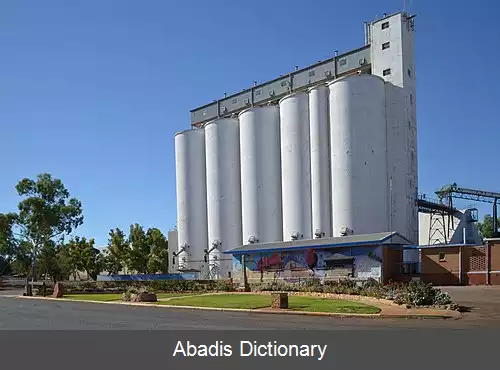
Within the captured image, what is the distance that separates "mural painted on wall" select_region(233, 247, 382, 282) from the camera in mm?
44062

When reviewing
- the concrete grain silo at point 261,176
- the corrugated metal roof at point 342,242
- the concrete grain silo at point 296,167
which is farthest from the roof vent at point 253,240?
the corrugated metal roof at point 342,242

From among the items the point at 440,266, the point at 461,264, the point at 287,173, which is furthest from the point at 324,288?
the point at 287,173

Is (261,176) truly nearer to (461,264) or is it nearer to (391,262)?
(391,262)

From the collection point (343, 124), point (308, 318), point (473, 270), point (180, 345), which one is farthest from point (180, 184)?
point (180, 345)

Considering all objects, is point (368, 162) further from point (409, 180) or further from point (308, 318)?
point (308, 318)

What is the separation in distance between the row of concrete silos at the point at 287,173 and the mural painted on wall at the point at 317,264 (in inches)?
368

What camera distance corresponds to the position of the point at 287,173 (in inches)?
2608

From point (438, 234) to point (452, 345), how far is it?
223 feet

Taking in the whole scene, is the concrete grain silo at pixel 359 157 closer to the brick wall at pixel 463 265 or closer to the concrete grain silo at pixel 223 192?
the brick wall at pixel 463 265

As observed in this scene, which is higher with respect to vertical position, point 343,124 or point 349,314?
point 343,124

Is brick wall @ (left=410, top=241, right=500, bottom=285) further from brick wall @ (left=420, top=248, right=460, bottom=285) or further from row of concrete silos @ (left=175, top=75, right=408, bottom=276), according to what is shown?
row of concrete silos @ (left=175, top=75, right=408, bottom=276)

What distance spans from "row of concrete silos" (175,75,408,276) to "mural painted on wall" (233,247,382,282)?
9359 mm

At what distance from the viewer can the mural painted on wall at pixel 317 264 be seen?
145ft

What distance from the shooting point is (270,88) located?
79250mm
